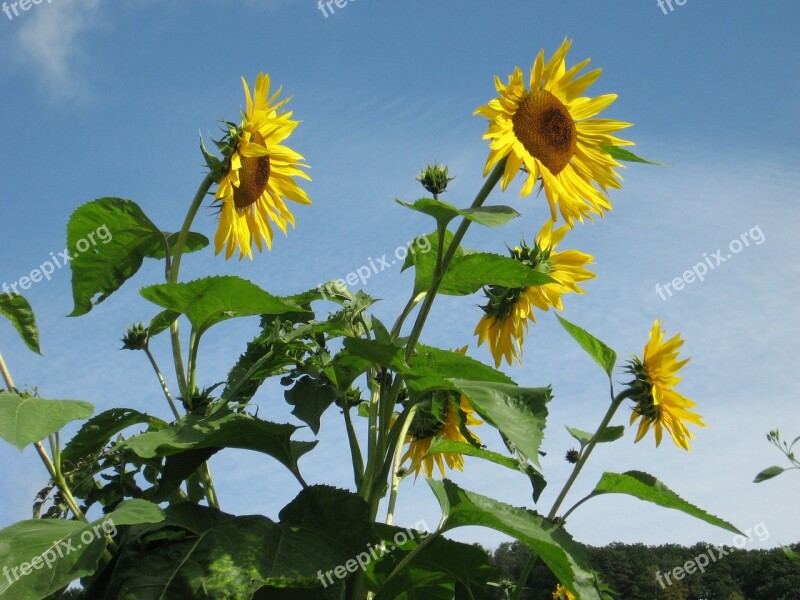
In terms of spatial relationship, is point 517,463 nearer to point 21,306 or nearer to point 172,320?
point 172,320

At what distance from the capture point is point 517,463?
71.8 inches

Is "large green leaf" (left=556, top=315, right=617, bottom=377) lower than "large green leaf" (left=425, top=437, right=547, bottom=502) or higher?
higher

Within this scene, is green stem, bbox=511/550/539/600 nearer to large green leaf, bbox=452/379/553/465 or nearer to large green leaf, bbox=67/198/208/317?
large green leaf, bbox=452/379/553/465

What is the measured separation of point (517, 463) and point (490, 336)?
612 millimetres

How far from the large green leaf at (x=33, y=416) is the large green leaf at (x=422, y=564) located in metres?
0.67

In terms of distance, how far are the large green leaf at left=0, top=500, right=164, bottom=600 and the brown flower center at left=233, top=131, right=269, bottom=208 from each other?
40.3 inches

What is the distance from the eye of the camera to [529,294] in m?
2.34

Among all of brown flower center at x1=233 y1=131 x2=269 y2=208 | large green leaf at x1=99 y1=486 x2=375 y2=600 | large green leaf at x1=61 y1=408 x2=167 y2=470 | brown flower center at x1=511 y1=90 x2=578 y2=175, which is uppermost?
brown flower center at x1=233 y1=131 x2=269 y2=208

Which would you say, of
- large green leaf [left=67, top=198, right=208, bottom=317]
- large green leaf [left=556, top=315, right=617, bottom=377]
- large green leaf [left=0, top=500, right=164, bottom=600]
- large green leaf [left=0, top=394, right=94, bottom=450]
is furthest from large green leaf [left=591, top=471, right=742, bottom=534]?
large green leaf [left=67, top=198, right=208, bottom=317]

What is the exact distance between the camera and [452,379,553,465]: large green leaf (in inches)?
62.0

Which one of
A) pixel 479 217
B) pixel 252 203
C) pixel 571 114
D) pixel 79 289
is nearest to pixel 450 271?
pixel 479 217

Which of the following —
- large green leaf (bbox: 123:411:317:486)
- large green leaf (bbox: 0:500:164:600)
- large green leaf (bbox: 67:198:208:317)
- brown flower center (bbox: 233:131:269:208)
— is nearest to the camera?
large green leaf (bbox: 0:500:164:600)
